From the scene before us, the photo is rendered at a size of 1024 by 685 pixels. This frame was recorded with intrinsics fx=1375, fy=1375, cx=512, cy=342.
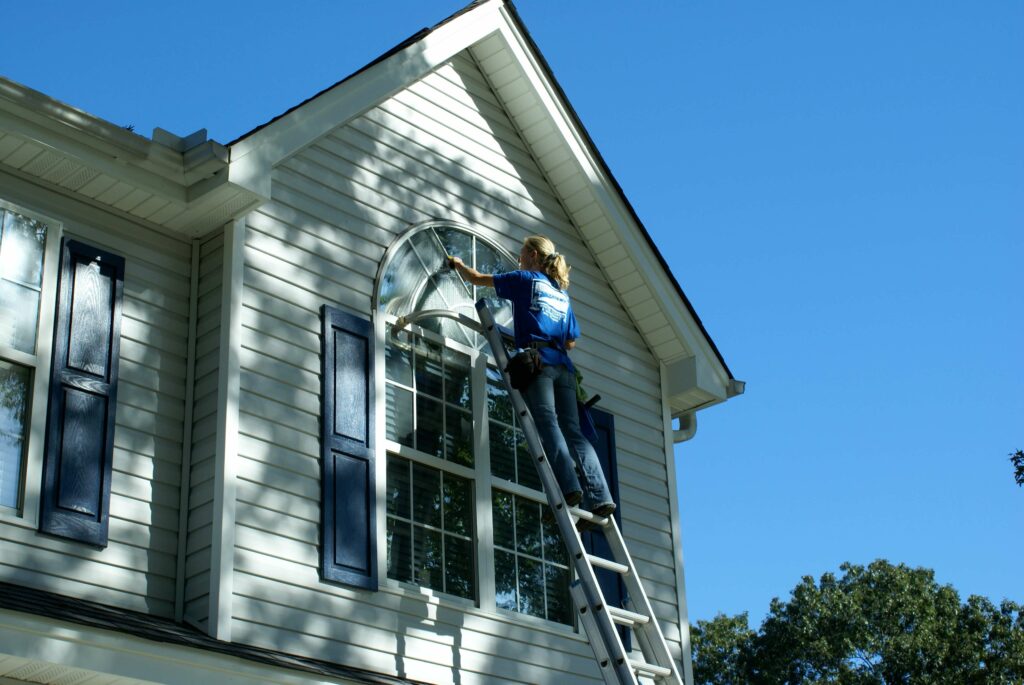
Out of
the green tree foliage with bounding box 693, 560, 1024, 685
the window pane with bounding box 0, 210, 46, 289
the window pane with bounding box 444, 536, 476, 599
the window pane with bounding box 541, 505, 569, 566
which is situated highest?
the green tree foliage with bounding box 693, 560, 1024, 685

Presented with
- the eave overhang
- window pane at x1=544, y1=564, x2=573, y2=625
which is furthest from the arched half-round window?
window pane at x1=544, y1=564, x2=573, y2=625

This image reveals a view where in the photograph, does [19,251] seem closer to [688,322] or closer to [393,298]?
[393,298]

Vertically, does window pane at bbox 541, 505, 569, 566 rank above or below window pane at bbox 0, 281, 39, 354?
below

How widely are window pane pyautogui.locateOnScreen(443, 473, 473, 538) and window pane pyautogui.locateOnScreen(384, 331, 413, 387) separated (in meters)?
0.70

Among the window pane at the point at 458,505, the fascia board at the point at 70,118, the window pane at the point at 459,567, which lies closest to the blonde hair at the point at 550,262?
the window pane at the point at 458,505

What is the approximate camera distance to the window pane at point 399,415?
28.8 feet

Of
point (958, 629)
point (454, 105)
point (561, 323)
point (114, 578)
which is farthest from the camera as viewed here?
point (958, 629)

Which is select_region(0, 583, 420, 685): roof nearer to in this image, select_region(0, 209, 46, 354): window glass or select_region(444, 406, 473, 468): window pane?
select_region(0, 209, 46, 354): window glass

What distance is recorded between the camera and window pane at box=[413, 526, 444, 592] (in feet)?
28.1

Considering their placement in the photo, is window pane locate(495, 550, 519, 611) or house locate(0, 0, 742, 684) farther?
window pane locate(495, 550, 519, 611)

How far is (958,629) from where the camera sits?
111ft

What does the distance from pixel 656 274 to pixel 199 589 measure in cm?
493

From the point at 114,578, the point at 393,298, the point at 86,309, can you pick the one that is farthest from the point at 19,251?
the point at 393,298

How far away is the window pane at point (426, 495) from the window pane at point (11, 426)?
2503 mm
